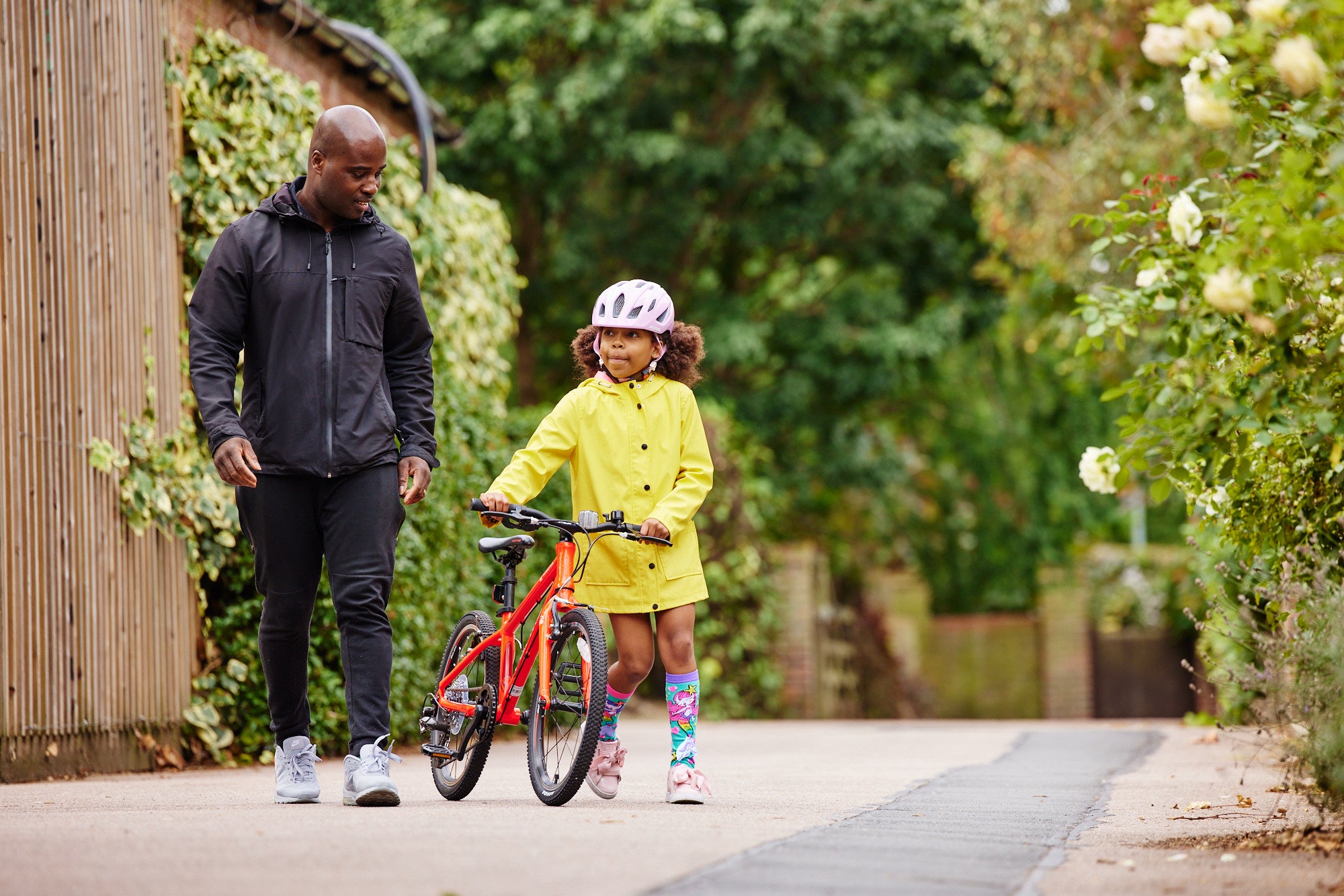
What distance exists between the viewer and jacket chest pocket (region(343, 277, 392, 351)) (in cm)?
505

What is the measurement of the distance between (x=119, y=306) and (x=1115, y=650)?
1454cm

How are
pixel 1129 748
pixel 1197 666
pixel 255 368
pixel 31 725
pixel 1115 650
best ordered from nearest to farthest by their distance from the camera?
pixel 255 368
pixel 31 725
pixel 1129 748
pixel 1197 666
pixel 1115 650

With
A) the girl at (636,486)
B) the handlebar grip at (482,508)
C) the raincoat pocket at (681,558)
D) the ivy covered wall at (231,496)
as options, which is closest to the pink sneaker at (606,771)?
the girl at (636,486)

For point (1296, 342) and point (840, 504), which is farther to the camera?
point (840, 504)

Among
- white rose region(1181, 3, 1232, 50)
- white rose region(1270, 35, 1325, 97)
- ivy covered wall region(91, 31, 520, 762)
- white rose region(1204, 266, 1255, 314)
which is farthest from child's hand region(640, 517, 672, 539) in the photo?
ivy covered wall region(91, 31, 520, 762)

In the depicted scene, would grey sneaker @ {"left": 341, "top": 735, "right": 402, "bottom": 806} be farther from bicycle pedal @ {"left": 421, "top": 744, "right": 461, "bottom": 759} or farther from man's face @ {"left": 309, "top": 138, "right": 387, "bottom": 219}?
man's face @ {"left": 309, "top": 138, "right": 387, "bottom": 219}

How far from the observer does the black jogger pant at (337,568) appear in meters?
4.94

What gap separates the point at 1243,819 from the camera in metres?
5.13

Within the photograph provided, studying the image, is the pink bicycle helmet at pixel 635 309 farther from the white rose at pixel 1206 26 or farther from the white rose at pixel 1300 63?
the white rose at pixel 1300 63

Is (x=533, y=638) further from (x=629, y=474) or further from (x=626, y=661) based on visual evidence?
(x=629, y=474)

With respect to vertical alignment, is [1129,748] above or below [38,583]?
below

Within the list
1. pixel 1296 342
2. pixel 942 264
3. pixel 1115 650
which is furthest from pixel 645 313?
pixel 1115 650

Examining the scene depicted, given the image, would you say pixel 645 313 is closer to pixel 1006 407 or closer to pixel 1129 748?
pixel 1129 748

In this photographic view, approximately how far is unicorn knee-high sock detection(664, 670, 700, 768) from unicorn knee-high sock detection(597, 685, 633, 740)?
152 millimetres
